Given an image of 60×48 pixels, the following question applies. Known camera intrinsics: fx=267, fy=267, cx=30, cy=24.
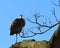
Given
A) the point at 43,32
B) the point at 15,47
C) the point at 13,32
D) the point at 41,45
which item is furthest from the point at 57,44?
the point at 13,32

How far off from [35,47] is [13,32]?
6.56 m

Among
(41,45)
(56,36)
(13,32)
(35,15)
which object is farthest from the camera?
A: (13,32)

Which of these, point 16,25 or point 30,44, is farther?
point 16,25

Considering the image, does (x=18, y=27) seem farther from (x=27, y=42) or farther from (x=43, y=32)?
(x=27, y=42)

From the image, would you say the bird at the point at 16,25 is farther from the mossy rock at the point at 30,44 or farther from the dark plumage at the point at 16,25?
the mossy rock at the point at 30,44

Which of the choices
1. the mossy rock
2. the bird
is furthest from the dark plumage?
the mossy rock

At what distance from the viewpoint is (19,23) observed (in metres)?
13.5

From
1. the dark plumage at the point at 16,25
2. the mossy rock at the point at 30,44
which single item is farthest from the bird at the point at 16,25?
the mossy rock at the point at 30,44

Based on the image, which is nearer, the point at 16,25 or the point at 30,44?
the point at 30,44

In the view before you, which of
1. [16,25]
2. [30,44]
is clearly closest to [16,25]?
[16,25]

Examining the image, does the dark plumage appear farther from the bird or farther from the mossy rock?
the mossy rock

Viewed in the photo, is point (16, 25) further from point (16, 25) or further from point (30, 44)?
point (30, 44)

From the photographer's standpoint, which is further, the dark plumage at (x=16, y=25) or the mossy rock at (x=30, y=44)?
the dark plumage at (x=16, y=25)

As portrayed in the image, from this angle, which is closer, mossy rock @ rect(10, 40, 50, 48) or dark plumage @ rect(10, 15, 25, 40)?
mossy rock @ rect(10, 40, 50, 48)
